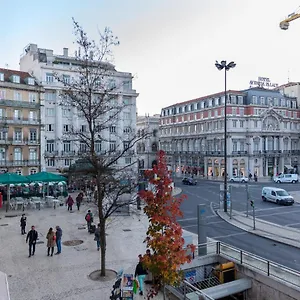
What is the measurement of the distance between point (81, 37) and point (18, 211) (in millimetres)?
20301

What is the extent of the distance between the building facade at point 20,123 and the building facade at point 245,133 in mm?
37573

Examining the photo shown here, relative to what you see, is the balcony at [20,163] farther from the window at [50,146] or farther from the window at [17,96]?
the window at [17,96]

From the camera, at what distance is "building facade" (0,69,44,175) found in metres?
41.8

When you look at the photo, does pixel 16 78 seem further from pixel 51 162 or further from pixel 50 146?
pixel 51 162

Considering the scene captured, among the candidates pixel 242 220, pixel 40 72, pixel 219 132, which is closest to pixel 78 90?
pixel 242 220

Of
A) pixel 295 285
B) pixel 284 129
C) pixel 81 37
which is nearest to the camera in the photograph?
pixel 295 285

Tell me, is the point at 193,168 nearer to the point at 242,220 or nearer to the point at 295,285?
the point at 242,220

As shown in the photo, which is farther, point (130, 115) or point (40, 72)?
point (130, 115)

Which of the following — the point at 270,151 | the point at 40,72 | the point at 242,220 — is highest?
the point at 40,72

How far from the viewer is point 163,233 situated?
9.55 meters

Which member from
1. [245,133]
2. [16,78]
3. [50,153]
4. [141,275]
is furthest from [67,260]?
[245,133]

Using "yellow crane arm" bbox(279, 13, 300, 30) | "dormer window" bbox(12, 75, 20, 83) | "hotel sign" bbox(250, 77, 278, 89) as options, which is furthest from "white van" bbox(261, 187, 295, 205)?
"yellow crane arm" bbox(279, 13, 300, 30)

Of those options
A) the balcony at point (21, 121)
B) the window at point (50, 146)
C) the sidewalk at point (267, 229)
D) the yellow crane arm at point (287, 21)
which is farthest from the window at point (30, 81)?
the yellow crane arm at point (287, 21)

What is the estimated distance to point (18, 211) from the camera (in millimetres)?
→ 28859
